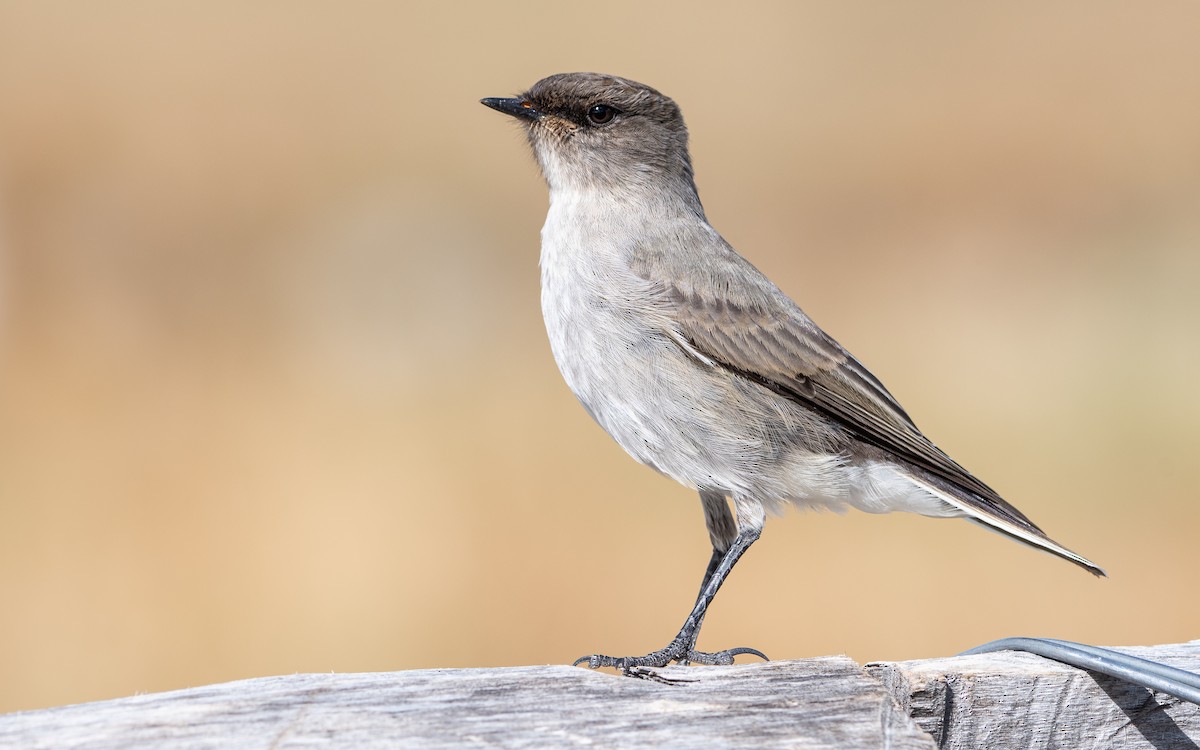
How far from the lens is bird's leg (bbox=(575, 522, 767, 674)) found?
3.42 metres

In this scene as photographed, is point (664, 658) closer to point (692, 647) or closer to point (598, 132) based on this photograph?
point (692, 647)

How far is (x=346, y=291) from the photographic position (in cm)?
919

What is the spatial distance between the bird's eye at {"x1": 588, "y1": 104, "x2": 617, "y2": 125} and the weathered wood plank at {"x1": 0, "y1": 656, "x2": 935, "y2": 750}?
Result: 2.97 metres

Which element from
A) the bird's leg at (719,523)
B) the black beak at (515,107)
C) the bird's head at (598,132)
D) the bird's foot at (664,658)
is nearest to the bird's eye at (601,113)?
the bird's head at (598,132)

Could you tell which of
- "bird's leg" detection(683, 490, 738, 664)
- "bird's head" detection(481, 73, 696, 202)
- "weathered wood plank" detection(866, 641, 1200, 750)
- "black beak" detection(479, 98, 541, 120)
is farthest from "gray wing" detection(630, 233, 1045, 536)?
"weathered wood plank" detection(866, 641, 1200, 750)

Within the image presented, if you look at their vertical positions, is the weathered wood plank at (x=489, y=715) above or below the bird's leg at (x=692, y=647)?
above

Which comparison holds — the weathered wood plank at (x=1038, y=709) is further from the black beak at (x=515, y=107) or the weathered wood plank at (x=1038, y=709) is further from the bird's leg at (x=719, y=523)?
the black beak at (x=515, y=107)

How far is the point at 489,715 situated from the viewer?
2.09 metres

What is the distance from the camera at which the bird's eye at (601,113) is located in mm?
4812

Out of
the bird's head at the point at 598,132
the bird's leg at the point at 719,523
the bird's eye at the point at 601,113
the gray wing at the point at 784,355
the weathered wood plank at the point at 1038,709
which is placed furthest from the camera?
the bird's eye at the point at 601,113

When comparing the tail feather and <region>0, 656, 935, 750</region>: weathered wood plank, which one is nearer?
<region>0, 656, 935, 750</region>: weathered wood plank

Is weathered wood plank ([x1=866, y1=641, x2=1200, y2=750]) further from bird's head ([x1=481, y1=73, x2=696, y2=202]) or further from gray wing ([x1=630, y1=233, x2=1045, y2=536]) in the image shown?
bird's head ([x1=481, y1=73, x2=696, y2=202])

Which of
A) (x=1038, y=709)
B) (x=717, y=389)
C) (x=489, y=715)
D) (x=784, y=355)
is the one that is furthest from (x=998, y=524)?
(x=489, y=715)

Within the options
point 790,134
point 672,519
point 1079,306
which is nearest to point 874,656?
point 672,519
